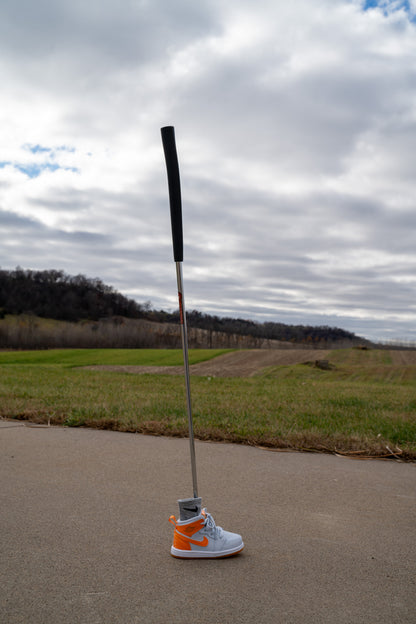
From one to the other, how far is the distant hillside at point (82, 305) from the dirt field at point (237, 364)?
43.2m

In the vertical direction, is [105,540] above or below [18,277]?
below

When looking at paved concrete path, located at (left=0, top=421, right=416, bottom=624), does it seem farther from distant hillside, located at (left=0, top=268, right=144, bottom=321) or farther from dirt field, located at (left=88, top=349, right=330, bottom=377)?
distant hillside, located at (left=0, top=268, right=144, bottom=321)

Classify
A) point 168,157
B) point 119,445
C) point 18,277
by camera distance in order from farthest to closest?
point 18,277 < point 119,445 < point 168,157

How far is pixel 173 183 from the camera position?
3369 mm

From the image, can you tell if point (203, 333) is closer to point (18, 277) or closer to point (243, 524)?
point (18, 277)

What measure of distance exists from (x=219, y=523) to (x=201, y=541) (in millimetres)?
452

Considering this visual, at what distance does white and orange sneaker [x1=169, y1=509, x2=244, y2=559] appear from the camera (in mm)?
2947

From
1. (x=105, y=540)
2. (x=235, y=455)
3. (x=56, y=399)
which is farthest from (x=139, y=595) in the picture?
(x=56, y=399)

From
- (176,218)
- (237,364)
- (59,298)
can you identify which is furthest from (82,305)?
(176,218)

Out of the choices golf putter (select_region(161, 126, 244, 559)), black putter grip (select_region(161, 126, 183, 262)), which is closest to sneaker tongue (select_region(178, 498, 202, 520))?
golf putter (select_region(161, 126, 244, 559))

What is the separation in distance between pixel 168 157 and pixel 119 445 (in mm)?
3442

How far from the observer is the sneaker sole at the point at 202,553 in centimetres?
294

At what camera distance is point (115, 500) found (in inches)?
150

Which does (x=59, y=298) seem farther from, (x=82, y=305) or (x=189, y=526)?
(x=189, y=526)
